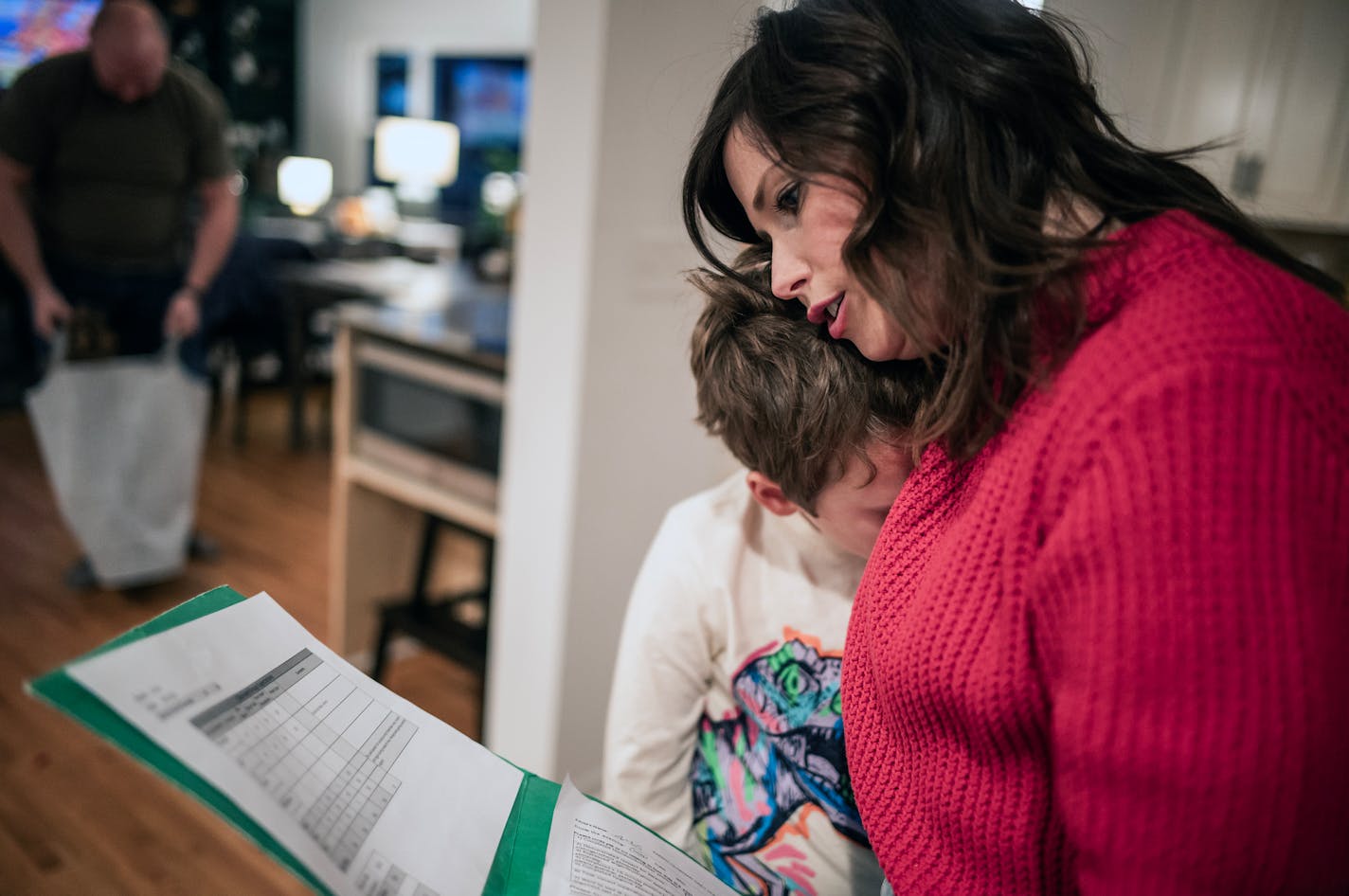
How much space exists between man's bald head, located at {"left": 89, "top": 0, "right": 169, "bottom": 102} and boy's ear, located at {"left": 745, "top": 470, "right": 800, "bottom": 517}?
1.28 meters

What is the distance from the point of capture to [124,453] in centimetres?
239

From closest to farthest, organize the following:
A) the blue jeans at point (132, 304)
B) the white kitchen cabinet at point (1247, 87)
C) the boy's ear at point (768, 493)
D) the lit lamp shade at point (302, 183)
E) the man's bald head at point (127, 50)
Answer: the boy's ear at point (768, 493) < the white kitchen cabinet at point (1247, 87) < the man's bald head at point (127, 50) < the blue jeans at point (132, 304) < the lit lamp shade at point (302, 183)

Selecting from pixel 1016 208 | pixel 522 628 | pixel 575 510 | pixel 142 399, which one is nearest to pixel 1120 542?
pixel 1016 208

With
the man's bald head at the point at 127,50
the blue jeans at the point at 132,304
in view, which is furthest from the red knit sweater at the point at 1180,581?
the blue jeans at the point at 132,304

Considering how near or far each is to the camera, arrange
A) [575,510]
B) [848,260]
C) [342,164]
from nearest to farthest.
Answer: [848,260] → [575,510] → [342,164]

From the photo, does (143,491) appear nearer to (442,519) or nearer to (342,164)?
(442,519)

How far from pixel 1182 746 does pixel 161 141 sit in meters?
1.95

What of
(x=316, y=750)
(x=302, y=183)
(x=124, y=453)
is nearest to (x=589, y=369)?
(x=316, y=750)

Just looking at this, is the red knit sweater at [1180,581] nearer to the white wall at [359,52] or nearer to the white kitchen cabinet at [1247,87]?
the white kitchen cabinet at [1247,87]

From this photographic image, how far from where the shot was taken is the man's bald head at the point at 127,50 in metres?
1.44

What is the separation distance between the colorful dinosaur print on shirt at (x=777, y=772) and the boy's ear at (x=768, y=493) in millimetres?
122

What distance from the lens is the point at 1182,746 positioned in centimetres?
39

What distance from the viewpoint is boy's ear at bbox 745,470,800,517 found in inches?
32.1

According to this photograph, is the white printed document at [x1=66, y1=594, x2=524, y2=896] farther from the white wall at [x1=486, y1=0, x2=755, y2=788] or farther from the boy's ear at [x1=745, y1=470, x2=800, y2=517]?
the white wall at [x1=486, y1=0, x2=755, y2=788]
